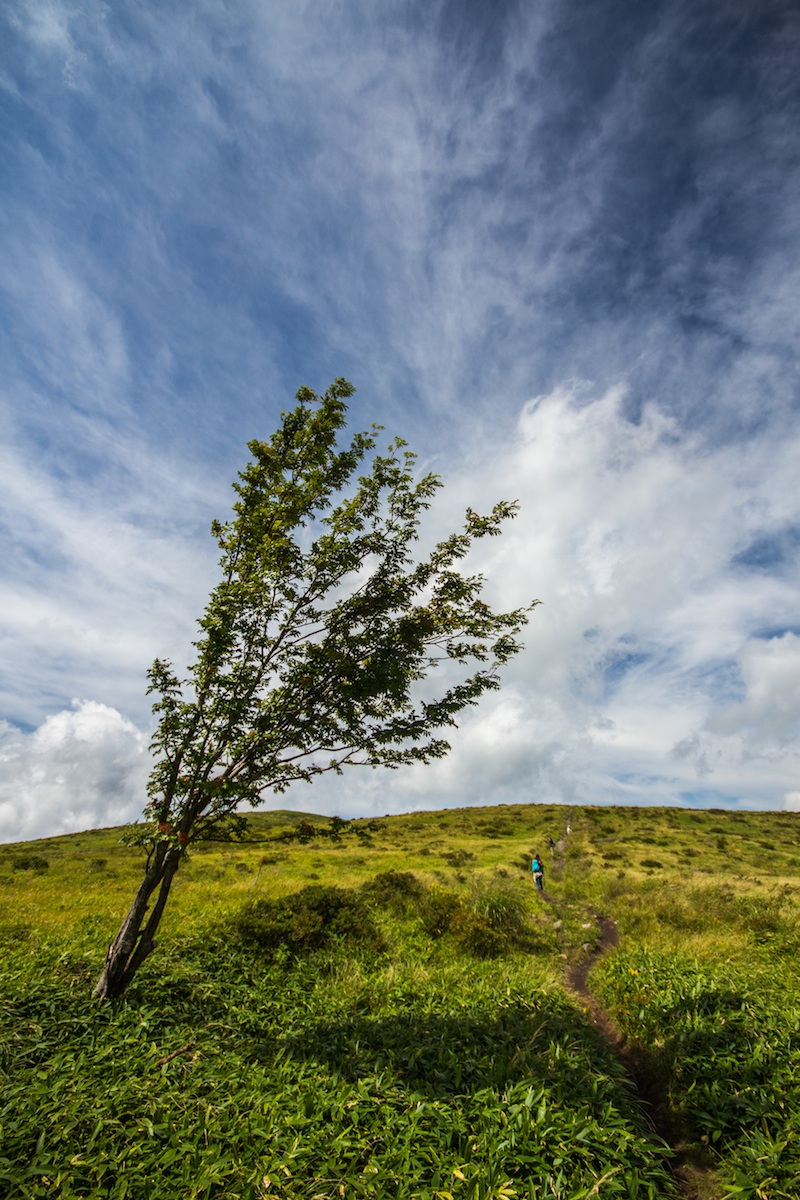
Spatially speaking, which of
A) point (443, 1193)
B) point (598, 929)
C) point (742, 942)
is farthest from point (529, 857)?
point (443, 1193)

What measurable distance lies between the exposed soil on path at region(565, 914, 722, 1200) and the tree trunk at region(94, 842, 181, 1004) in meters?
8.90

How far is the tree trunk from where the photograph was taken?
9641mm

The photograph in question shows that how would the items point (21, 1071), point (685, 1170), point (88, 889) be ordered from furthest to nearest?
point (88, 889) < point (21, 1071) < point (685, 1170)

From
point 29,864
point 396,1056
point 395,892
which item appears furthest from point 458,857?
point 396,1056

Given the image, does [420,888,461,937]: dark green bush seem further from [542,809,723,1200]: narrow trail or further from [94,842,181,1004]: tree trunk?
[94,842,181,1004]: tree trunk

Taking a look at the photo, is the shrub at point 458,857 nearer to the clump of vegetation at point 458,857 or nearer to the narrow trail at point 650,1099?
the clump of vegetation at point 458,857

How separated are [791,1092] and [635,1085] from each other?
88.8 inches

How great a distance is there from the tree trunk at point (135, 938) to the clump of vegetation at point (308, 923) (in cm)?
508

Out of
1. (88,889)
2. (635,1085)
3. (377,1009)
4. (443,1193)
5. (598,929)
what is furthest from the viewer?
(88,889)

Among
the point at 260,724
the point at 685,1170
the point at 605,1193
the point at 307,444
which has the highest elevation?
the point at 307,444

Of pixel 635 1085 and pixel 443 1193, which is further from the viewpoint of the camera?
pixel 635 1085

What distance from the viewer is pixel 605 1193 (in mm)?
5734

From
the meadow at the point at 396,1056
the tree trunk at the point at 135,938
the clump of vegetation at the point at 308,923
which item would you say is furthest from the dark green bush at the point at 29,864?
the tree trunk at the point at 135,938

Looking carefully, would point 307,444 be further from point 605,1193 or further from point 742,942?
point 742,942
